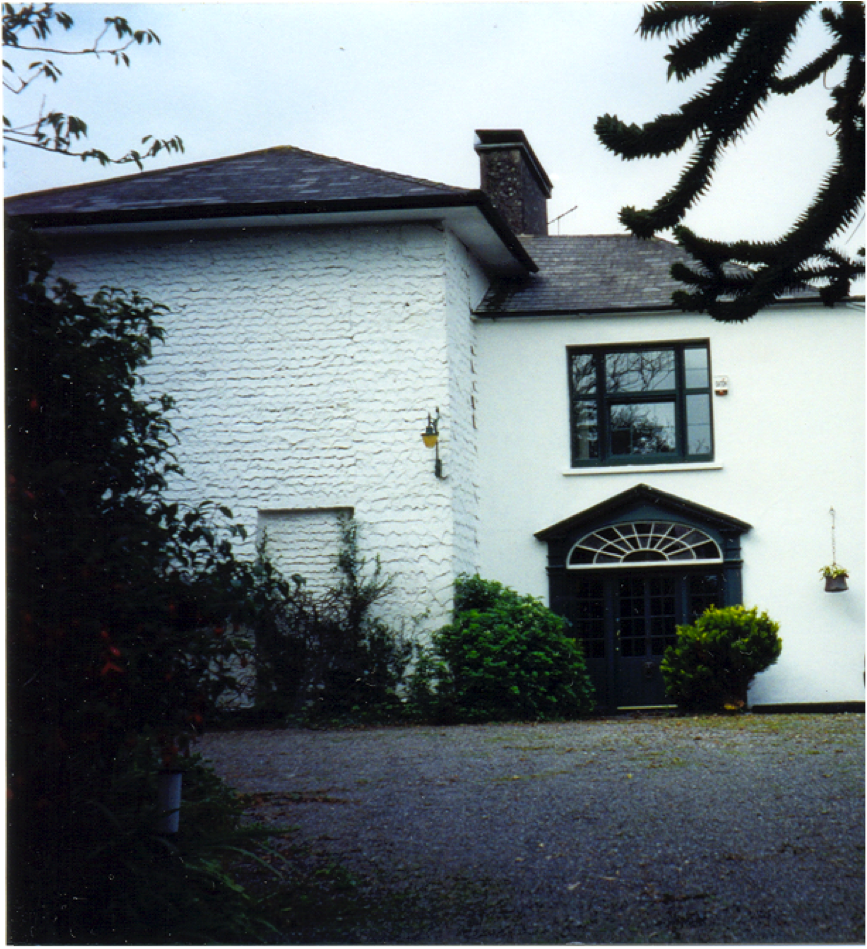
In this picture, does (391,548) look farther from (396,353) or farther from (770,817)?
(770,817)

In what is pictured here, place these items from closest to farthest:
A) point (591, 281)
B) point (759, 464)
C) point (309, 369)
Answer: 1. point (309, 369)
2. point (759, 464)
3. point (591, 281)

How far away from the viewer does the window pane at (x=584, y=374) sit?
13.4 metres

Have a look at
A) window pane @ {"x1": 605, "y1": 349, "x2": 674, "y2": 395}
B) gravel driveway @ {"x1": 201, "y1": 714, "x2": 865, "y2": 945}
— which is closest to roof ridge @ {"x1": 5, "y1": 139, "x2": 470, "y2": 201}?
window pane @ {"x1": 605, "y1": 349, "x2": 674, "y2": 395}

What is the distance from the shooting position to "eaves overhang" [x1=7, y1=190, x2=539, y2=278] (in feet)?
37.0

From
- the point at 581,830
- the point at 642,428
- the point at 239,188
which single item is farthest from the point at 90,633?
the point at 642,428

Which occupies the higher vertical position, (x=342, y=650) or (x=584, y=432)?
(x=584, y=432)

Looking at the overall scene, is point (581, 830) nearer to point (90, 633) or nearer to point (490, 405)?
point (90, 633)

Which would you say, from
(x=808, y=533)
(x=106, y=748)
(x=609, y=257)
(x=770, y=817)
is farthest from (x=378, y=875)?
(x=609, y=257)

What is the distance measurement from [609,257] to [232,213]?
5176 mm

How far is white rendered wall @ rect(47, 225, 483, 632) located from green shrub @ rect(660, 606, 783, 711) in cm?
267

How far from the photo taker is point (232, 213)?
37.5ft

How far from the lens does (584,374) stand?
43.9 feet

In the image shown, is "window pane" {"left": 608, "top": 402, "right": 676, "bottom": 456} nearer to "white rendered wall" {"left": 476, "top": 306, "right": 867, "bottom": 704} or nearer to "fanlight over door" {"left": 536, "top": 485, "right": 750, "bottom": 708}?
"white rendered wall" {"left": 476, "top": 306, "right": 867, "bottom": 704}

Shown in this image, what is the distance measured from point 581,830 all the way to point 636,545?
7.81 m
